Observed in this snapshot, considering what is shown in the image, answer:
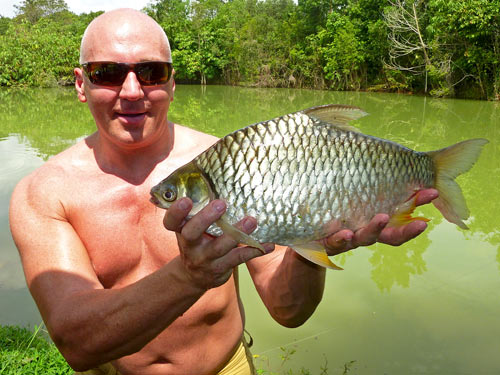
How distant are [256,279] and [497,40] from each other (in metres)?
Result: 20.6

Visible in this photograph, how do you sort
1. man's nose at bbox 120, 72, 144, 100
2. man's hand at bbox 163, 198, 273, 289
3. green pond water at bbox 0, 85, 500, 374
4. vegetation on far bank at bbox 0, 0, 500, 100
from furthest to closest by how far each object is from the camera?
vegetation on far bank at bbox 0, 0, 500, 100 < green pond water at bbox 0, 85, 500, 374 < man's nose at bbox 120, 72, 144, 100 < man's hand at bbox 163, 198, 273, 289

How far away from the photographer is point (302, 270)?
5.57ft

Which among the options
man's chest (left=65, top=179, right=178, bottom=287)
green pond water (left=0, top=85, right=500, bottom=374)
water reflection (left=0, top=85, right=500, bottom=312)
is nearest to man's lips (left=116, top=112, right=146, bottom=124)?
man's chest (left=65, top=179, right=178, bottom=287)

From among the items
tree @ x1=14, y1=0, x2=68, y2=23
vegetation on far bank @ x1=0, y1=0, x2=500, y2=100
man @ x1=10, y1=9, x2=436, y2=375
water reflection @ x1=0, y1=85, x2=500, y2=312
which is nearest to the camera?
man @ x1=10, y1=9, x2=436, y2=375

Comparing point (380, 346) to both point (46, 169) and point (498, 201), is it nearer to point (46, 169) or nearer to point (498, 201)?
point (46, 169)

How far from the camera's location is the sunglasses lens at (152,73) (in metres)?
1.79

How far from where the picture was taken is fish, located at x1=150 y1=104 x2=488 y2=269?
124 centimetres

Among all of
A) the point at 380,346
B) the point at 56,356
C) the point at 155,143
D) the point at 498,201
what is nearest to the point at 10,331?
the point at 56,356

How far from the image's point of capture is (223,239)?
3.84 feet

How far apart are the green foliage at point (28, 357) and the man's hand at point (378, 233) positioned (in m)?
1.93

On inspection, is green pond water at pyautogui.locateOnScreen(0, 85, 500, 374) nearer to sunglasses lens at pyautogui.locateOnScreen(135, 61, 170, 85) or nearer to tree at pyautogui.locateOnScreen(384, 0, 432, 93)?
sunglasses lens at pyautogui.locateOnScreen(135, 61, 170, 85)

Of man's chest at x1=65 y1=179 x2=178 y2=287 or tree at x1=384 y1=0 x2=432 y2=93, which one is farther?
tree at x1=384 y1=0 x2=432 y2=93

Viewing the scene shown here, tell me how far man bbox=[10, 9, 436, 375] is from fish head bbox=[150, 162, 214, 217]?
15.6 inches

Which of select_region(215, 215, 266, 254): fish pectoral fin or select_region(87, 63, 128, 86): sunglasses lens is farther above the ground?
select_region(87, 63, 128, 86): sunglasses lens
